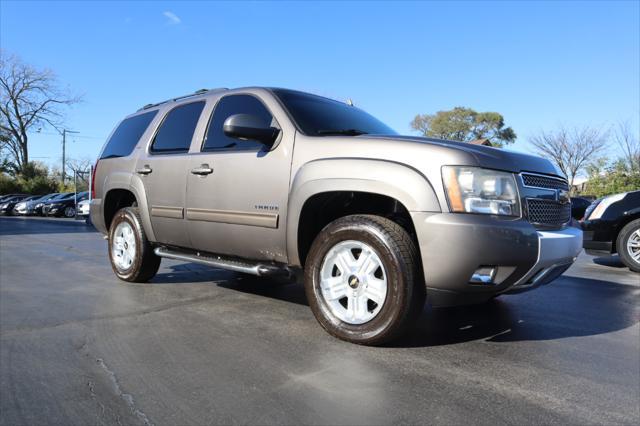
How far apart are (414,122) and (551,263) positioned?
5212cm

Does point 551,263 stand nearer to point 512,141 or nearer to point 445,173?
point 445,173

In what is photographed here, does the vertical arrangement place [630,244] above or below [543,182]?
below

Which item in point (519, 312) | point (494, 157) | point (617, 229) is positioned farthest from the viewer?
point (617, 229)

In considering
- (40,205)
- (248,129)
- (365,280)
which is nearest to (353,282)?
(365,280)

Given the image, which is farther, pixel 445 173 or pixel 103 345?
pixel 103 345

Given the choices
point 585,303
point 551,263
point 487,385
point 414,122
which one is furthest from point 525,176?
point 414,122

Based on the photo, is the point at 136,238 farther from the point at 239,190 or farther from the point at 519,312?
the point at 519,312

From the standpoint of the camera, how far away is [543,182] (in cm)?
319

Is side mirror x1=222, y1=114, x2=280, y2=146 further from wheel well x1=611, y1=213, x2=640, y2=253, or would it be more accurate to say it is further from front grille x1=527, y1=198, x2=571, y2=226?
wheel well x1=611, y1=213, x2=640, y2=253

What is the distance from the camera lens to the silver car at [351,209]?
276cm

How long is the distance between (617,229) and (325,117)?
523 centimetres

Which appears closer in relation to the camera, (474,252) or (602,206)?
(474,252)

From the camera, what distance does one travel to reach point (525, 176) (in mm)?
3010

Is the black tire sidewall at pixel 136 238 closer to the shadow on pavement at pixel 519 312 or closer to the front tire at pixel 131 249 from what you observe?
the front tire at pixel 131 249
